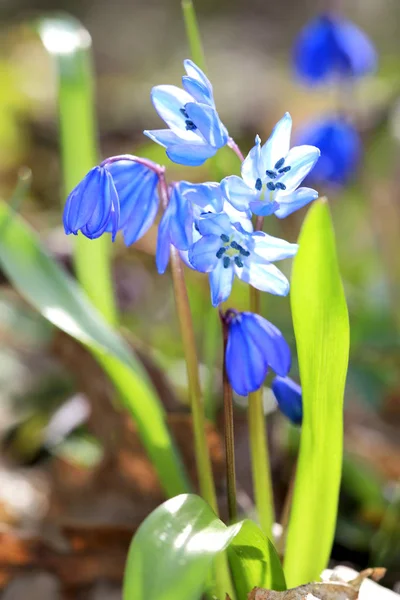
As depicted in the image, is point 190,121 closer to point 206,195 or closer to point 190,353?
point 206,195

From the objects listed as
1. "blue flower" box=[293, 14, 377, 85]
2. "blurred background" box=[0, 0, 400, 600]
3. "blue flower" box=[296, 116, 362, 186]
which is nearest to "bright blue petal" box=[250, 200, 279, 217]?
"blurred background" box=[0, 0, 400, 600]

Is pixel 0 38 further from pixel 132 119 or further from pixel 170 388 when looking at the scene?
pixel 170 388

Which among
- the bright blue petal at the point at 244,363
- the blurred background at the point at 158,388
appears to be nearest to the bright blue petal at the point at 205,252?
the bright blue petal at the point at 244,363

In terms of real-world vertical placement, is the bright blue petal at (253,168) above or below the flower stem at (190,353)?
above

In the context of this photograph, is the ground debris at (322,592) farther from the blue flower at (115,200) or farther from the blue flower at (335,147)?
the blue flower at (335,147)

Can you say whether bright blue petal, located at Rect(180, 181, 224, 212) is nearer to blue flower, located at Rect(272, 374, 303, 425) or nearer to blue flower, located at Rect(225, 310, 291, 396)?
blue flower, located at Rect(225, 310, 291, 396)

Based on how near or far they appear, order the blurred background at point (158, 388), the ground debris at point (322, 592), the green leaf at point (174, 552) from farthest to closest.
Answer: the blurred background at point (158, 388)
the ground debris at point (322, 592)
the green leaf at point (174, 552)

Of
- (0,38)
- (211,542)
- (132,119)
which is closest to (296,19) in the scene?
(0,38)
